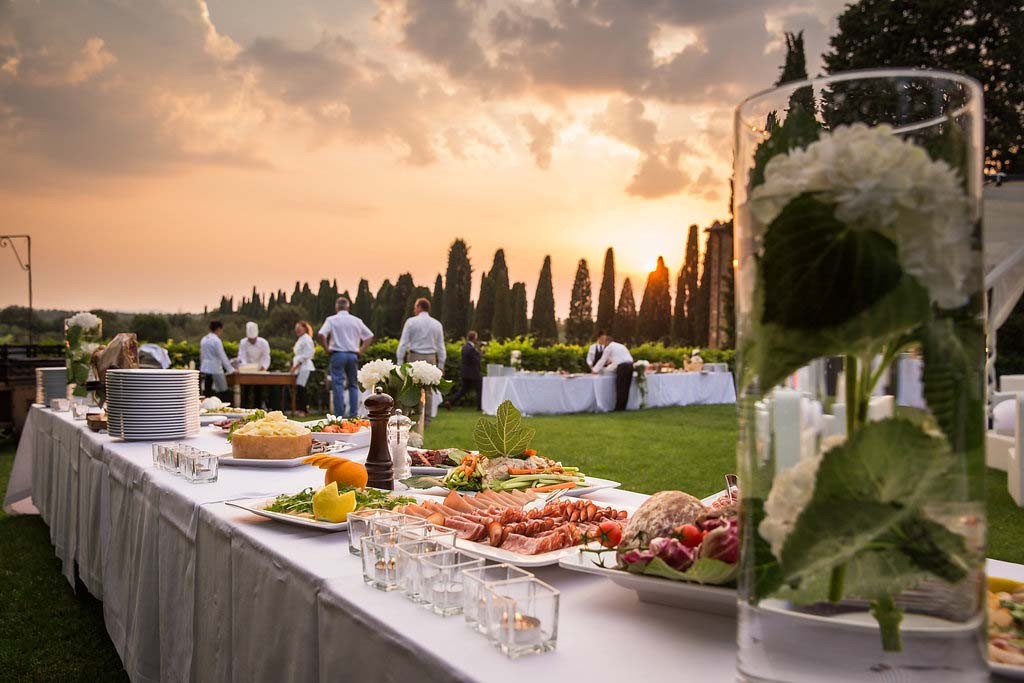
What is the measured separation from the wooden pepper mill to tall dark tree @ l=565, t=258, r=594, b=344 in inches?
1427

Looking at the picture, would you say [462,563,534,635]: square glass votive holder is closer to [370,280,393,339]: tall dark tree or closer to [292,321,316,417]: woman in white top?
[292,321,316,417]: woman in white top

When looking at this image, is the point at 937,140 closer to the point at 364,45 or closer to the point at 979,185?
the point at 979,185

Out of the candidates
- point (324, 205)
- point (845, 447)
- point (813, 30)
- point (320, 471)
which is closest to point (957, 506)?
point (845, 447)

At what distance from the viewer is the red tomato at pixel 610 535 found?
1.32m

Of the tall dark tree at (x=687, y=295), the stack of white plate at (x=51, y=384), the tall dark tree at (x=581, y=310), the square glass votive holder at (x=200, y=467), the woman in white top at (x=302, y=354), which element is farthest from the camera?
the tall dark tree at (x=581, y=310)

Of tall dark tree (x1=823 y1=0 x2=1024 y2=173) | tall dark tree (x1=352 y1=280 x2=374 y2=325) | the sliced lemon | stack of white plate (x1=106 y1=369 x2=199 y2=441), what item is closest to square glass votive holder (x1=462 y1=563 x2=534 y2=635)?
the sliced lemon

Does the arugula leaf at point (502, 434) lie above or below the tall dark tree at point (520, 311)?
below

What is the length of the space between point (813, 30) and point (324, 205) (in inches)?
710

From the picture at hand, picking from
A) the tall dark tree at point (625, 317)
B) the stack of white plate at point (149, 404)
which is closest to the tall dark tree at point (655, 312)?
the tall dark tree at point (625, 317)

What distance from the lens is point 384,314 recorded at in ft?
122

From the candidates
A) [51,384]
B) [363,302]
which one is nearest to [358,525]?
[51,384]

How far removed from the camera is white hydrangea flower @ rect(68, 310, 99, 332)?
15.9 ft

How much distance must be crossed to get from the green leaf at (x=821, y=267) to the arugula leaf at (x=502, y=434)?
5.52 feet

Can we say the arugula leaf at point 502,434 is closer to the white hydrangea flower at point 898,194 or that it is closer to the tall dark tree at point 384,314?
the white hydrangea flower at point 898,194
